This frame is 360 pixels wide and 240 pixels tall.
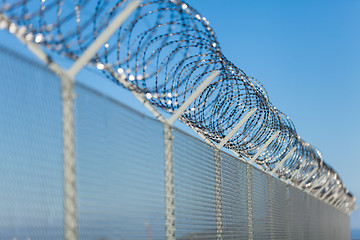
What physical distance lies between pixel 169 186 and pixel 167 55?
1212 millimetres

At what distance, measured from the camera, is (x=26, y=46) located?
12.4 ft

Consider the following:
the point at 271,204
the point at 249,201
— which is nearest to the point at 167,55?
the point at 249,201

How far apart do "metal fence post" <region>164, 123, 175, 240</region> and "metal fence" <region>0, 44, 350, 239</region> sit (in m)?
0.01

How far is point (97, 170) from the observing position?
13.8 ft

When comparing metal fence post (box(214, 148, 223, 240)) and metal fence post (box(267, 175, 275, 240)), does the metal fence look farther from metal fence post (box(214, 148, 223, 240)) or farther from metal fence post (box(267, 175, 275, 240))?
metal fence post (box(267, 175, 275, 240))

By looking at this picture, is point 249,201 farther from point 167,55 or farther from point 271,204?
point 167,55

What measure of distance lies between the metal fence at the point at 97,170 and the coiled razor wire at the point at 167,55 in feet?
0.83

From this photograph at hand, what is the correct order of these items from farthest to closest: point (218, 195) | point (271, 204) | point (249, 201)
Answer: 1. point (271, 204)
2. point (249, 201)
3. point (218, 195)

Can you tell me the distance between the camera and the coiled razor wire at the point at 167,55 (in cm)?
399

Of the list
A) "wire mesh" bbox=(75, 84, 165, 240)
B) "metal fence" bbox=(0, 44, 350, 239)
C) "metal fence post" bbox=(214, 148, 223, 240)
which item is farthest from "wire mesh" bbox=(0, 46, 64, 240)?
"metal fence post" bbox=(214, 148, 223, 240)

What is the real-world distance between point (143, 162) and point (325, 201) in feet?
61.3

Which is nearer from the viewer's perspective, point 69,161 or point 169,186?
point 69,161

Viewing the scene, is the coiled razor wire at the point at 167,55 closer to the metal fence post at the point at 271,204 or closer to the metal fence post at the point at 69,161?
the metal fence post at the point at 69,161

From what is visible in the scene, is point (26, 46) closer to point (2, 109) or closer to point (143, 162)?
point (2, 109)
